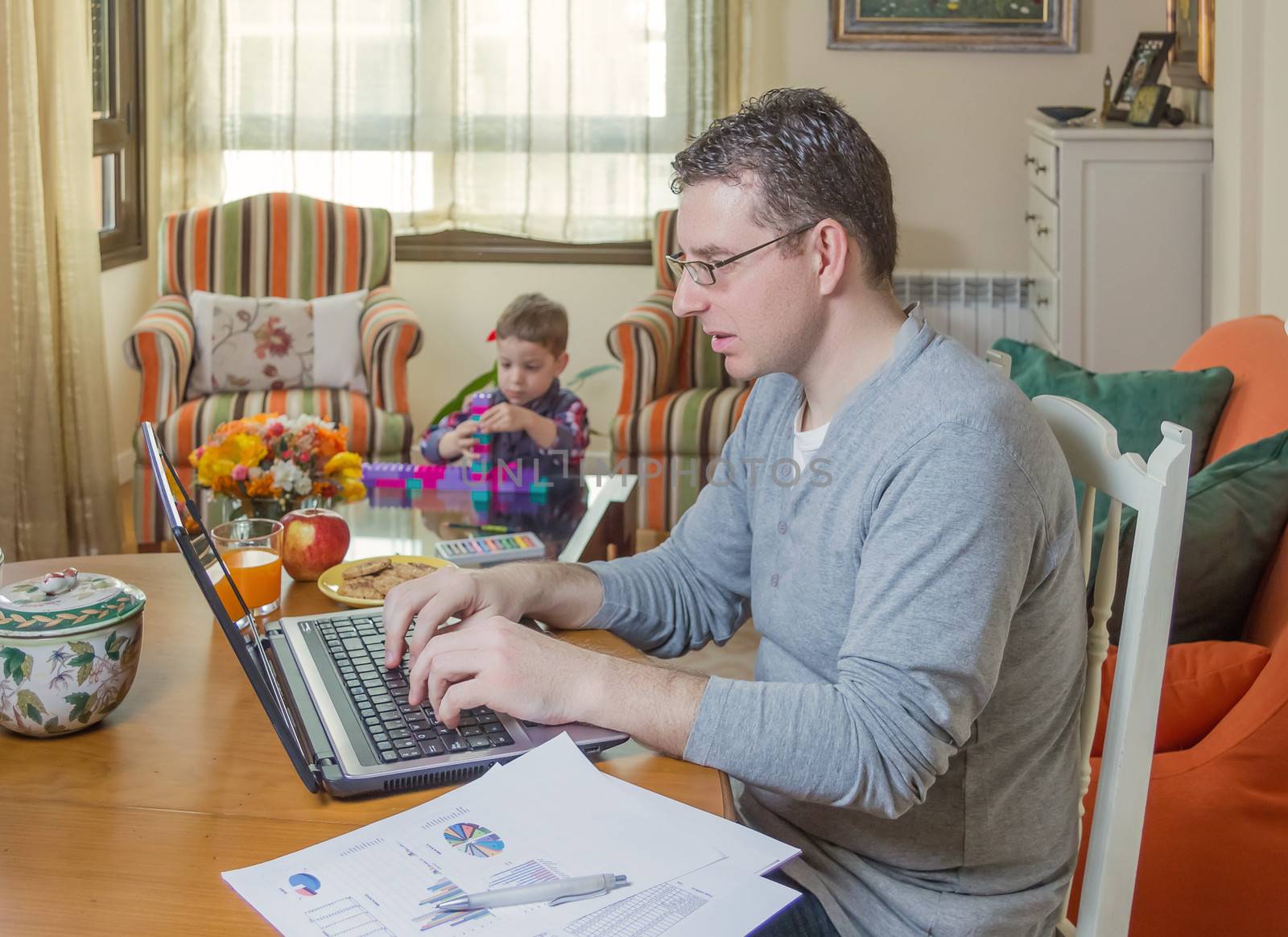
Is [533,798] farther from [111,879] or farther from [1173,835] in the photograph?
[1173,835]

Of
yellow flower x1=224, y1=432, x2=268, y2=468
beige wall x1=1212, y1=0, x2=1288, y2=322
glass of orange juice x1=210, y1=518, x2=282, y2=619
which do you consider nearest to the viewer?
glass of orange juice x1=210, y1=518, x2=282, y2=619

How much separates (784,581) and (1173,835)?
26.2 inches

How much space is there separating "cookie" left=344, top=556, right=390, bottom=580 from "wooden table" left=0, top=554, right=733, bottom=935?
0.27m

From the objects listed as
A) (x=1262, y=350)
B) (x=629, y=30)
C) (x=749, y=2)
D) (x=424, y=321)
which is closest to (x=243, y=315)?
(x=424, y=321)

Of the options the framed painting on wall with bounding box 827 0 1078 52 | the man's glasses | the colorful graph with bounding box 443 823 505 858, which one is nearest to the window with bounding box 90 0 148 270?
the framed painting on wall with bounding box 827 0 1078 52

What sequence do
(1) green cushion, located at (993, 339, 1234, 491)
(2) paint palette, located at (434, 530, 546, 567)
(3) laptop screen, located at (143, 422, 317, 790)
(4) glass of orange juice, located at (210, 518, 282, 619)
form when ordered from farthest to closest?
(1) green cushion, located at (993, 339, 1234, 491) → (2) paint palette, located at (434, 530, 546, 567) → (4) glass of orange juice, located at (210, 518, 282, 619) → (3) laptop screen, located at (143, 422, 317, 790)

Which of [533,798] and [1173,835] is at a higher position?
[533,798]

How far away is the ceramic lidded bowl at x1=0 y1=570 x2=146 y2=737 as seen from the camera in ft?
3.59

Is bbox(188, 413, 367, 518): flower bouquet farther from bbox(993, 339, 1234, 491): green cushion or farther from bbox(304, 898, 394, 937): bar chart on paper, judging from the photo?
bbox(304, 898, 394, 937): bar chart on paper

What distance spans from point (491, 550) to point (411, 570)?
357mm

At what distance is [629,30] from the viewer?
4676 mm

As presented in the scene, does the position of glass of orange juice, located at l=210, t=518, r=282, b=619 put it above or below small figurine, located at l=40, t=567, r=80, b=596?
below

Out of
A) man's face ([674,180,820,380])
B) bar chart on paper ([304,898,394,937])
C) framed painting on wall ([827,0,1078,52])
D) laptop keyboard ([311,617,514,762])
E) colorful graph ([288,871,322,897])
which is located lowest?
bar chart on paper ([304,898,394,937])

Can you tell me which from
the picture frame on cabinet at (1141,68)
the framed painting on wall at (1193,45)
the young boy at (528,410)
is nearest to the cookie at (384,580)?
the young boy at (528,410)
